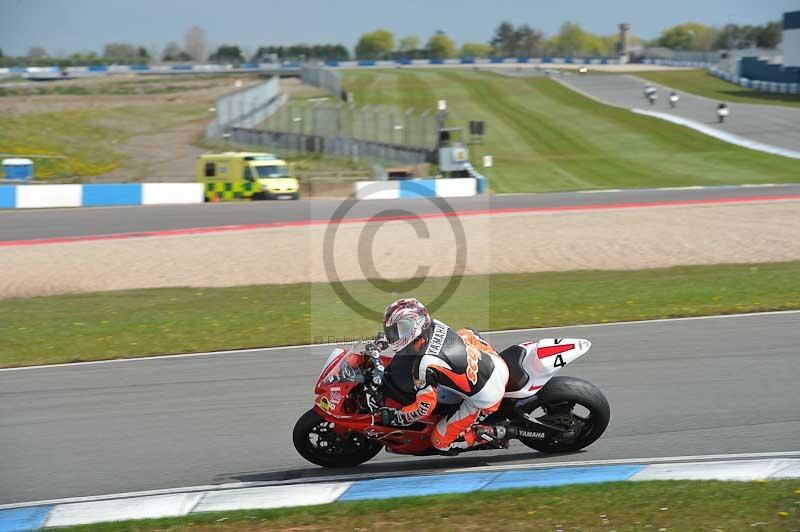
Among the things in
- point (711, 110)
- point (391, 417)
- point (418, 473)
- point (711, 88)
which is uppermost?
point (711, 88)

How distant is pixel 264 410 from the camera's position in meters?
9.31

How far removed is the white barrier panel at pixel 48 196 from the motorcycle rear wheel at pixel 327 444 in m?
26.0

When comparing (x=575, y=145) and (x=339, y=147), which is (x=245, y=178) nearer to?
(x=339, y=147)

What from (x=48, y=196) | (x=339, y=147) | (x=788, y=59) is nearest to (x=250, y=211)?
(x=48, y=196)

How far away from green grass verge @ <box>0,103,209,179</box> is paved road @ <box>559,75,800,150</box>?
110 ft

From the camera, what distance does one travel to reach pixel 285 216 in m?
26.9

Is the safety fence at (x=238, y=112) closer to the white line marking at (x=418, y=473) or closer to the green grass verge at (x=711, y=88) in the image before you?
the green grass verge at (x=711, y=88)

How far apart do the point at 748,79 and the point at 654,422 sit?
253ft

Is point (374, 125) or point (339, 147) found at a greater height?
point (374, 125)

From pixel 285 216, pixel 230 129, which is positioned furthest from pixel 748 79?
pixel 285 216

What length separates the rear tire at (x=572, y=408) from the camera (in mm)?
7445

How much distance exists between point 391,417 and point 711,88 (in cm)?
7510

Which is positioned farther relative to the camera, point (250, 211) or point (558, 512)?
point (250, 211)

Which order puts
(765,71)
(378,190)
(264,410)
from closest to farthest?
(264,410) → (378,190) → (765,71)
